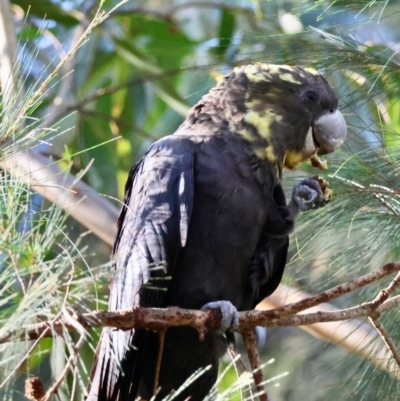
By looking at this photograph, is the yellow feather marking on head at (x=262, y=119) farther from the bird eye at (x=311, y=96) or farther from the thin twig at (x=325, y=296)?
the thin twig at (x=325, y=296)

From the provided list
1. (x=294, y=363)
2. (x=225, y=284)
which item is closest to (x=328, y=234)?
(x=225, y=284)

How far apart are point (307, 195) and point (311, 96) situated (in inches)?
10.3

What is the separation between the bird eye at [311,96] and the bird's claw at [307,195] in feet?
0.73

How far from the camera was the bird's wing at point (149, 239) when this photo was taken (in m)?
1.33

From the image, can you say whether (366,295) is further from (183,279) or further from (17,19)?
(17,19)

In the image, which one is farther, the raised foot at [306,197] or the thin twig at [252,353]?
the raised foot at [306,197]

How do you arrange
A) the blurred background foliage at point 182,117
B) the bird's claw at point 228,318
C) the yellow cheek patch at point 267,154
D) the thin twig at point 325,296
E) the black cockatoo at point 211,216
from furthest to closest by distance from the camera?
the yellow cheek patch at point 267,154, the black cockatoo at point 211,216, the bird's claw at point 228,318, the thin twig at point 325,296, the blurred background foliage at point 182,117

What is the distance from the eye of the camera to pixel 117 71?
134 inches

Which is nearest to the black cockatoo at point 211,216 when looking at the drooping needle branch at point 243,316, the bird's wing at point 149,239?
the bird's wing at point 149,239

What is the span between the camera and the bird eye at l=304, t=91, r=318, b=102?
1597 millimetres

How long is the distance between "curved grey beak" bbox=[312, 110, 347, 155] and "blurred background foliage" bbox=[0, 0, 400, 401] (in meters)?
0.04

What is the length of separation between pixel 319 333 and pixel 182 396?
0.64 m

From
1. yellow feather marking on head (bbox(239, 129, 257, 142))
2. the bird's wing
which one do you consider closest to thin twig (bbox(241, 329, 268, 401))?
the bird's wing

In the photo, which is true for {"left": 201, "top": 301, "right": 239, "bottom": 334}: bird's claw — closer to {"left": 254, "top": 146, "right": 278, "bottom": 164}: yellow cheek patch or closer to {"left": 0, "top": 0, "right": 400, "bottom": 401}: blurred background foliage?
{"left": 0, "top": 0, "right": 400, "bottom": 401}: blurred background foliage
